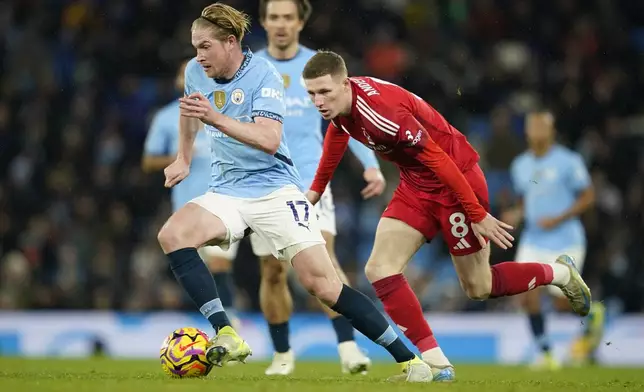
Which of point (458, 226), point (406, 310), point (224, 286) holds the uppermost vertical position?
point (458, 226)

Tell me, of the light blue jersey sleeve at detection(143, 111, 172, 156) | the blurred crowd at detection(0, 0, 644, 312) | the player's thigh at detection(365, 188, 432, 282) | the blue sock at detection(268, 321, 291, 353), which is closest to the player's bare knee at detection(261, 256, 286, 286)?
the blue sock at detection(268, 321, 291, 353)

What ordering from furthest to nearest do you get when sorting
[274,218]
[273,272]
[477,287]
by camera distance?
[273,272]
[477,287]
[274,218]

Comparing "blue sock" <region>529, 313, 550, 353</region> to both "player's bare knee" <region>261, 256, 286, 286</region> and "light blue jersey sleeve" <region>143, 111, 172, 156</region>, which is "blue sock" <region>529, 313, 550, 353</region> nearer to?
"player's bare knee" <region>261, 256, 286, 286</region>

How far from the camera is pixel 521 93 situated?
50.6 ft

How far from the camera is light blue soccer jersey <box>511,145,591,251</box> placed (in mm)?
11203

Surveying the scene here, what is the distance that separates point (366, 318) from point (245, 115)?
1404 mm

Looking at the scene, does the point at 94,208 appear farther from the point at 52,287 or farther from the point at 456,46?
the point at 456,46

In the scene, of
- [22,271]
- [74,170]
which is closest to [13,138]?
[74,170]

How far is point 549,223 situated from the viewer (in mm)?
11047

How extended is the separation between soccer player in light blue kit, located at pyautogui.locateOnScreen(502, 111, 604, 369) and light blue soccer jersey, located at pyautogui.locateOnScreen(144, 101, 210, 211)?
326 centimetres

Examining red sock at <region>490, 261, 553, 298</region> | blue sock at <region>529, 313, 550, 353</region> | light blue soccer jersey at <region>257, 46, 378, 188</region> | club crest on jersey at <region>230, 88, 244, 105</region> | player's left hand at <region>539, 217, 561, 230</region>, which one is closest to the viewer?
club crest on jersey at <region>230, 88, 244, 105</region>

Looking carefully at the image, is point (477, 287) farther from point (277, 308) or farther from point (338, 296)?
point (277, 308)

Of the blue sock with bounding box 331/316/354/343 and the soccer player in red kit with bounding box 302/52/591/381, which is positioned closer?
the soccer player in red kit with bounding box 302/52/591/381

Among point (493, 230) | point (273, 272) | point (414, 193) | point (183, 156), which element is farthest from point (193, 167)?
point (493, 230)
